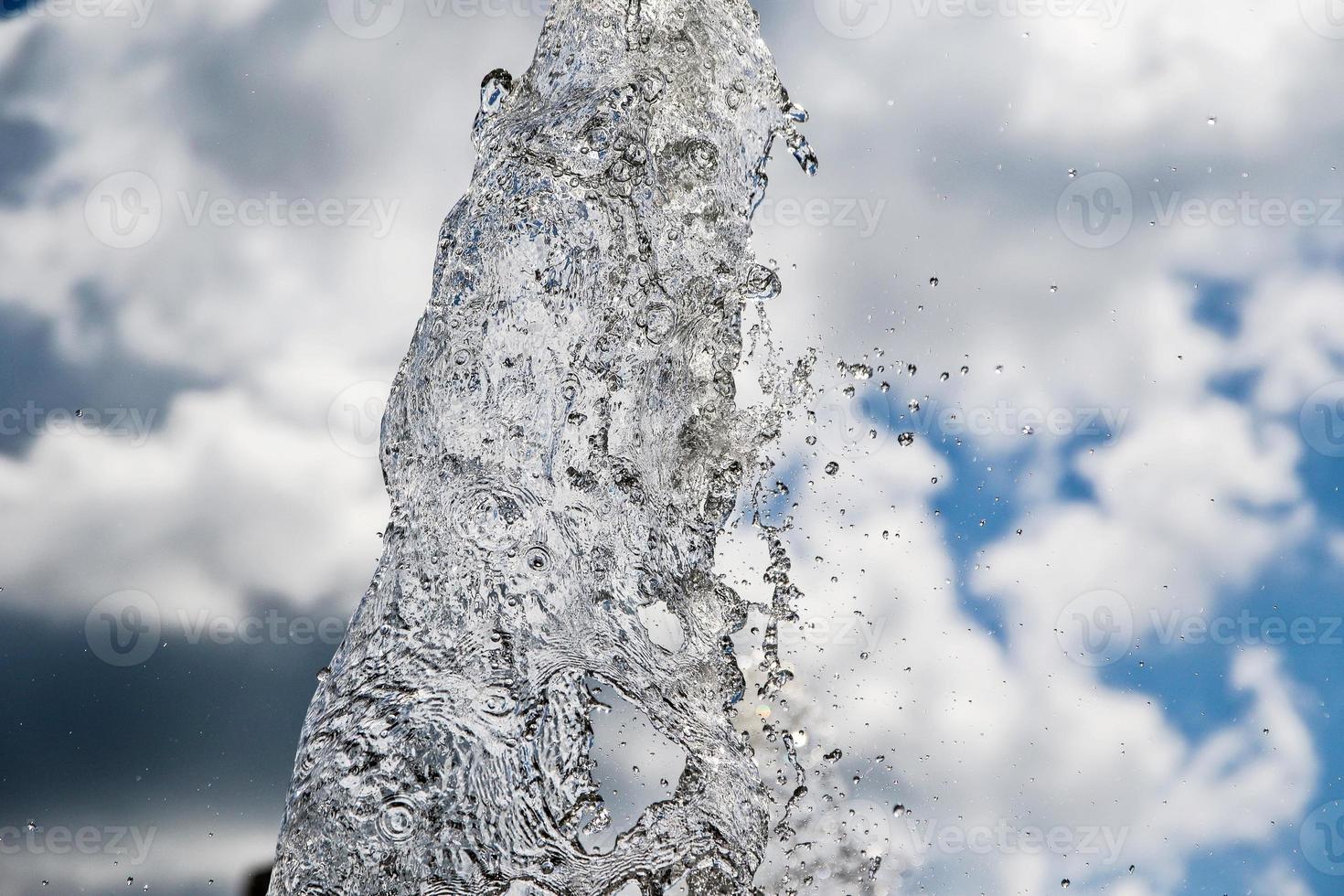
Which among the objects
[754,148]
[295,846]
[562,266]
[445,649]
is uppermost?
[754,148]

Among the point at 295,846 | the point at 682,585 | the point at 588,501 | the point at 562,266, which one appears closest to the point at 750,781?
the point at 682,585

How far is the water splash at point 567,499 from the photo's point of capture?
401 centimetres

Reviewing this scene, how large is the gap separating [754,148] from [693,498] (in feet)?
7.10

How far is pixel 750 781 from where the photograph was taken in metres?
4.66

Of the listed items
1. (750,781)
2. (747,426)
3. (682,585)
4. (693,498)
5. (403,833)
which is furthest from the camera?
(747,426)

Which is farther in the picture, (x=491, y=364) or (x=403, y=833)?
(x=491, y=364)

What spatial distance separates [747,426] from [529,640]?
7.79 ft

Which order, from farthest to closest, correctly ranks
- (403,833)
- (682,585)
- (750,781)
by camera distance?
(682,585), (750,781), (403,833)

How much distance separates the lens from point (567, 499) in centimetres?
479

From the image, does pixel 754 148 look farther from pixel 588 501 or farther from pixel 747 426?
pixel 588 501

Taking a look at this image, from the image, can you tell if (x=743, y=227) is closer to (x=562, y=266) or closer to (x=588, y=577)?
(x=562, y=266)

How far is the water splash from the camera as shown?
4.01 meters

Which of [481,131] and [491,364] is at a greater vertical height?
[481,131]

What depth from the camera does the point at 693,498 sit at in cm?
586
